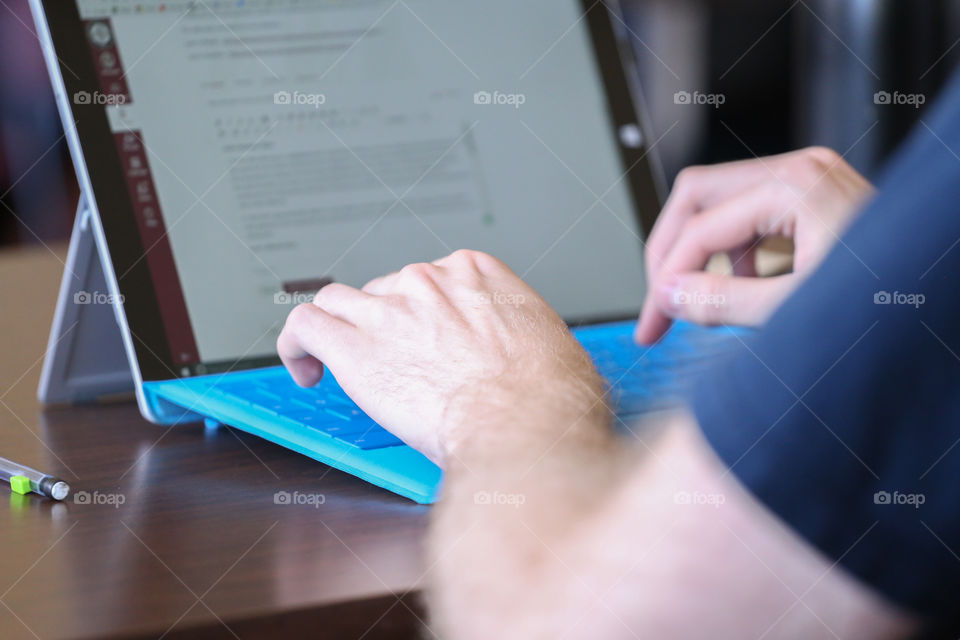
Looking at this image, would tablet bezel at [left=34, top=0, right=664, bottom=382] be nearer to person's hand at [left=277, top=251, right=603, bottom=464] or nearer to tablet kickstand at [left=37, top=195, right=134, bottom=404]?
tablet kickstand at [left=37, top=195, right=134, bottom=404]

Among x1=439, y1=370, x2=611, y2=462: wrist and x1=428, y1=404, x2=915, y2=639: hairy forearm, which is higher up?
x1=428, y1=404, x2=915, y2=639: hairy forearm

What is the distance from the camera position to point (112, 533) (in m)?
0.58

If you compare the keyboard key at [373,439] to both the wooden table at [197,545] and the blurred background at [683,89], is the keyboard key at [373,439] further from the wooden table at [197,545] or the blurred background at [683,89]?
the blurred background at [683,89]

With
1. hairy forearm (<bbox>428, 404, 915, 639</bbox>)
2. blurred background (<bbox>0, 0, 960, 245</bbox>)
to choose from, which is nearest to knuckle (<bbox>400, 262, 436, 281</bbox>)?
hairy forearm (<bbox>428, 404, 915, 639</bbox>)

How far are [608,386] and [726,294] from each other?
12cm

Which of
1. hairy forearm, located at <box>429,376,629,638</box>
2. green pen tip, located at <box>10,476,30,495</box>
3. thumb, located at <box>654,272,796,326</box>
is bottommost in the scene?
green pen tip, located at <box>10,476,30,495</box>

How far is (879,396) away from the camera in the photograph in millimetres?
347

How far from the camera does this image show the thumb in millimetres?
712

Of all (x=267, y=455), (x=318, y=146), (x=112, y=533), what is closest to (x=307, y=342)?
(x=267, y=455)

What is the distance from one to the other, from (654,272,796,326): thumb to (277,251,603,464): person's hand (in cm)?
8

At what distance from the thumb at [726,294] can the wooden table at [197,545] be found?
257 mm

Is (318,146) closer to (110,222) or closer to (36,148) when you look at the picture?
(110,222)

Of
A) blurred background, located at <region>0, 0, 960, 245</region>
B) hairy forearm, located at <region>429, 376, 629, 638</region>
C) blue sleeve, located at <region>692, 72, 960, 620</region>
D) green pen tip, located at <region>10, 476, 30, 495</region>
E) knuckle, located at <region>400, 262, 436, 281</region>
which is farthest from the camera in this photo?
blurred background, located at <region>0, 0, 960, 245</region>

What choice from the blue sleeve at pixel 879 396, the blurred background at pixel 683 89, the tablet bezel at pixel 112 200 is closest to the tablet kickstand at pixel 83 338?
the tablet bezel at pixel 112 200
